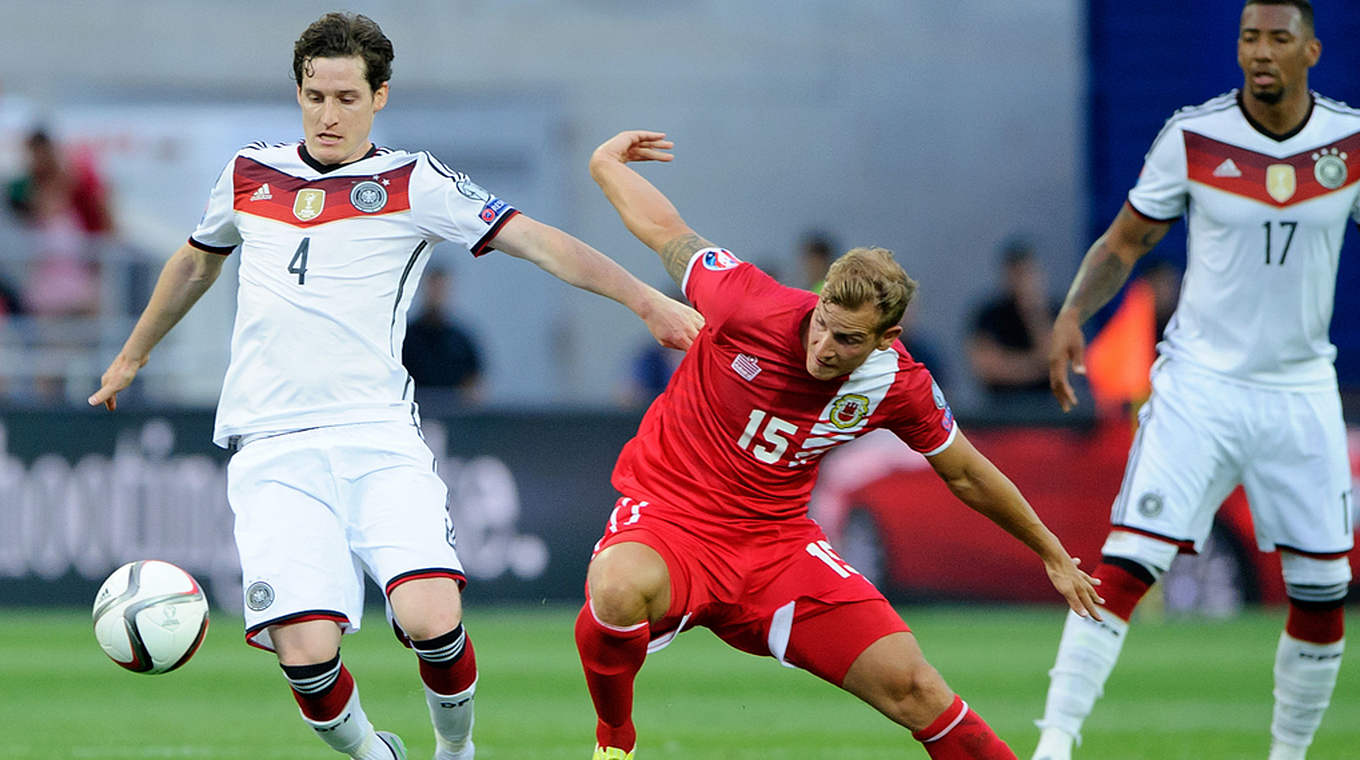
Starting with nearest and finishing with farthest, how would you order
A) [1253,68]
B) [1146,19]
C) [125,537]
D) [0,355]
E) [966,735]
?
[966,735]
[1253,68]
[125,537]
[0,355]
[1146,19]

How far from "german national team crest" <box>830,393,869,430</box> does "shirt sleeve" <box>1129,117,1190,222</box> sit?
1.71m

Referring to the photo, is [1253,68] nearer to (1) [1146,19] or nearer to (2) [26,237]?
(2) [26,237]

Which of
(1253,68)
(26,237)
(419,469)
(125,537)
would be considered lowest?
(125,537)

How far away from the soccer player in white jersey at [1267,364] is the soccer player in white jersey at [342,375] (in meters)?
2.06

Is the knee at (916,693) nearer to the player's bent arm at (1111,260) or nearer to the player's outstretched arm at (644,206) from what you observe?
the player's outstretched arm at (644,206)

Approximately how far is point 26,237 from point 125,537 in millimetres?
3262

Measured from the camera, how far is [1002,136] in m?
19.0

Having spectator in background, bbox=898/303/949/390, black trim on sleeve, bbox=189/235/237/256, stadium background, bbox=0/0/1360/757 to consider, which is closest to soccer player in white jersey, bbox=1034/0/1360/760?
black trim on sleeve, bbox=189/235/237/256

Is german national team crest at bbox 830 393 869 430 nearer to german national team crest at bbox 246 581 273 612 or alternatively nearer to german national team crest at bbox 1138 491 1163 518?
german national team crest at bbox 1138 491 1163 518

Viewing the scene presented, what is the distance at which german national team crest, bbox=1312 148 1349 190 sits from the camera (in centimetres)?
666

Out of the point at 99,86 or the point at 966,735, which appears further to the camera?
the point at 99,86

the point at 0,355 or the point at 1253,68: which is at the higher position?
the point at 1253,68

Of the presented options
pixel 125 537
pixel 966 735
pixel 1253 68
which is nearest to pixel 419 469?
pixel 966 735

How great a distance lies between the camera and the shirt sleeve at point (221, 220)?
601 cm
